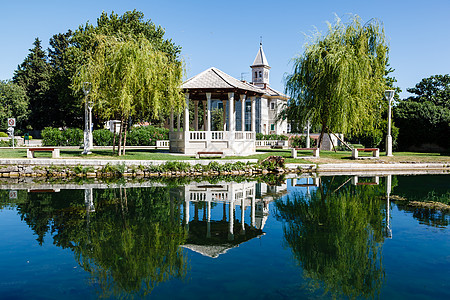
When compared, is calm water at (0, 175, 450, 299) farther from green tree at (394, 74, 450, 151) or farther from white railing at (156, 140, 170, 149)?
green tree at (394, 74, 450, 151)

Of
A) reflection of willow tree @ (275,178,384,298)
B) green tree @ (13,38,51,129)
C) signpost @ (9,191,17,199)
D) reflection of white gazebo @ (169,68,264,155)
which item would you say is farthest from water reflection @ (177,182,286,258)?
green tree @ (13,38,51,129)

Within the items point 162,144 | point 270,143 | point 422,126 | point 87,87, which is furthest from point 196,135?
point 422,126

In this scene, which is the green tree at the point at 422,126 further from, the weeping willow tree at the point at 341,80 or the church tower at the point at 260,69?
the church tower at the point at 260,69

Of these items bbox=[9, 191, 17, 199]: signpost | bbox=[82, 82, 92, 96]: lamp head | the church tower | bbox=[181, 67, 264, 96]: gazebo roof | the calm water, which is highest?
the church tower

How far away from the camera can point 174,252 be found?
268 inches

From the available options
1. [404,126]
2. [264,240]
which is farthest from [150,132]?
[264,240]

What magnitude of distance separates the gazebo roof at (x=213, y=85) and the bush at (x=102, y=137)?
12.1m

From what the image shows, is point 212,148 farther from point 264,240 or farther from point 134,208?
point 264,240

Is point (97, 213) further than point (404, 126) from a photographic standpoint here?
No

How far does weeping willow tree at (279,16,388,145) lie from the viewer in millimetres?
21781

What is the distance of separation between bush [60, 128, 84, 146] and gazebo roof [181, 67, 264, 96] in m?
12.9

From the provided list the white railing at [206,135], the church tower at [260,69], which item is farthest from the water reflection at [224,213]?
the church tower at [260,69]

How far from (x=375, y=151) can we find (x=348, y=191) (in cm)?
1091

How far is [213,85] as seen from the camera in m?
23.3
